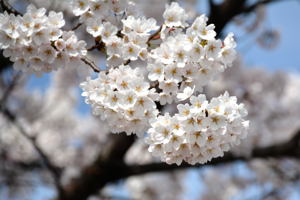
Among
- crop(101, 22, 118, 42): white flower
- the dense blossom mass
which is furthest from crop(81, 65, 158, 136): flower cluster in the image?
crop(101, 22, 118, 42): white flower

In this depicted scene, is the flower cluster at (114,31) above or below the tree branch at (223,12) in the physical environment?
below

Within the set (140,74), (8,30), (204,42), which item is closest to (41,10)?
(8,30)

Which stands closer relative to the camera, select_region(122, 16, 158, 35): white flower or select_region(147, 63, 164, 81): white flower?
select_region(147, 63, 164, 81): white flower

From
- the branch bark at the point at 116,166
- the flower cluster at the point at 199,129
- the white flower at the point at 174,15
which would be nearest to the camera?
the flower cluster at the point at 199,129

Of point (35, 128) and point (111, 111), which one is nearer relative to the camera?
point (111, 111)

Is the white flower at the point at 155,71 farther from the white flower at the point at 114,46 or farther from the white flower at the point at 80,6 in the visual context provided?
the white flower at the point at 80,6

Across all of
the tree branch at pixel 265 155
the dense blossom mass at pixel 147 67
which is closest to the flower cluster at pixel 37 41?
the dense blossom mass at pixel 147 67

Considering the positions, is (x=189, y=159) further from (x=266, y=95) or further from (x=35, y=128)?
(x=35, y=128)

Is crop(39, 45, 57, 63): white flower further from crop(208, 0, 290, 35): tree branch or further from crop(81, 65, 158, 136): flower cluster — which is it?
crop(208, 0, 290, 35): tree branch
